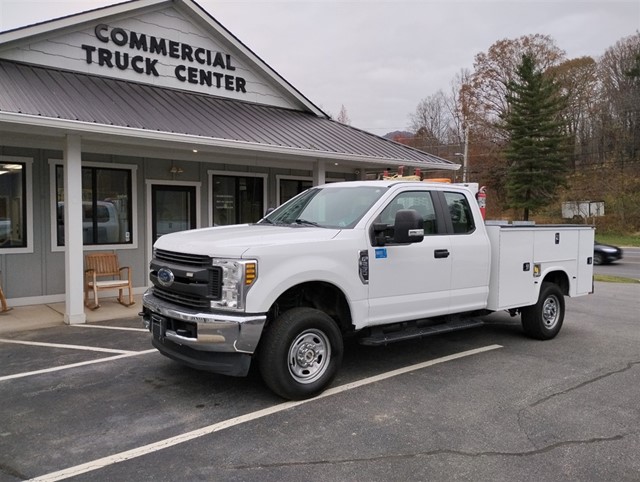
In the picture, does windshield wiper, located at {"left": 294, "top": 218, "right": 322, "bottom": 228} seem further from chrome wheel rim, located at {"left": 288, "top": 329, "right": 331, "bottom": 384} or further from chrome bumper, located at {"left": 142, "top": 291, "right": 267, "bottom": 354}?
chrome bumper, located at {"left": 142, "top": 291, "right": 267, "bottom": 354}

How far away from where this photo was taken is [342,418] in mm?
4340

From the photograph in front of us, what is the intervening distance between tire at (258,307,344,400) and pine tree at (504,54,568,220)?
39.0 meters

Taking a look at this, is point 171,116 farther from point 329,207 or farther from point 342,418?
point 342,418

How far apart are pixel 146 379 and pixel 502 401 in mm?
3559

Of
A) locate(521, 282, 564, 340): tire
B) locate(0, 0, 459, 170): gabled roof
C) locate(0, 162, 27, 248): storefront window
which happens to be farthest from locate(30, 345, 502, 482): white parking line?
locate(0, 162, 27, 248): storefront window

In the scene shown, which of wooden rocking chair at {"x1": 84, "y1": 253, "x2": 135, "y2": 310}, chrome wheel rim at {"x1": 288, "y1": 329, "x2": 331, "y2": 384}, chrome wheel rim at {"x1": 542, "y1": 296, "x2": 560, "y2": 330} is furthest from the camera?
wooden rocking chair at {"x1": 84, "y1": 253, "x2": 135, "y2": 310}

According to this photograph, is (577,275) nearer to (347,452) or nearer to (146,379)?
(347,452)

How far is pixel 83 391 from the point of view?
4.99m

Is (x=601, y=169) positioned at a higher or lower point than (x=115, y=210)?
higher

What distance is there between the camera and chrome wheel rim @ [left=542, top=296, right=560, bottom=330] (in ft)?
23.5

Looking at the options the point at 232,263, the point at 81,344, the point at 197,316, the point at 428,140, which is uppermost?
the point at 428,140

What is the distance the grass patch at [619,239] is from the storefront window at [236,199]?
92.3 ft

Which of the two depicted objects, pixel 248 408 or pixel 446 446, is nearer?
pixel 446 446

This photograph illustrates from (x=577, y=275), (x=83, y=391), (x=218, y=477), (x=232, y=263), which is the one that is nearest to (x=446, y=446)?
(x=218, y=477)
